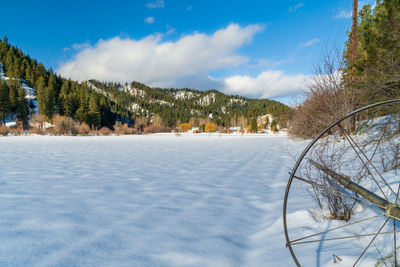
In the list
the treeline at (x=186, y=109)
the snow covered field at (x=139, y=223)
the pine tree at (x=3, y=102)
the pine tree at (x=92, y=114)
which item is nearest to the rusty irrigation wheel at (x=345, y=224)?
the snow covered field at (x=139, y=223)

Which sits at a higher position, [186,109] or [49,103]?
[186,109]

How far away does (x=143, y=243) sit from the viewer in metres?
2.01

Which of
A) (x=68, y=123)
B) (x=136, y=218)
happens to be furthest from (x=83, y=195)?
(x=68, y=123)

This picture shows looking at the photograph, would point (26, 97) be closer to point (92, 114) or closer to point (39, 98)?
point (39, 98)

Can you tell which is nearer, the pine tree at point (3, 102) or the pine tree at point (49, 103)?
the pine tree at point (3, 102)

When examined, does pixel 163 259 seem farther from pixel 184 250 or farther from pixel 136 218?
pixel 136 218

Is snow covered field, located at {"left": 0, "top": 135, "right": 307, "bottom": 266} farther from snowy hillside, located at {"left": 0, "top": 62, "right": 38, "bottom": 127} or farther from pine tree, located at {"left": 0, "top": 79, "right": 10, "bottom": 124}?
snowy hillside, located at {"left": 0, "top": 62, "right": 38, "bottom": 127}

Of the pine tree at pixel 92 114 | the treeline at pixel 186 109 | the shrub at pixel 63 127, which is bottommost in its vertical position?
the shrub at pixel 63 127

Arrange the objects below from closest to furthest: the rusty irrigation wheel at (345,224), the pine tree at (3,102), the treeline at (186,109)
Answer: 1. the rusty irrigation wheel at (345,224)
2. the pine tree at (3,102)
3. the treeline at (186,109)

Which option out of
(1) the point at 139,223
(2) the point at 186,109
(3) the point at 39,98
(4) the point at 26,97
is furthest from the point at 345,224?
(2) the point at 186,109

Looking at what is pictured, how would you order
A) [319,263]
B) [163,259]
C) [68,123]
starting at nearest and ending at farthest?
[319,263], [163,259], [68,123]

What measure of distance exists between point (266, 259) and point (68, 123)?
4112 centimetres

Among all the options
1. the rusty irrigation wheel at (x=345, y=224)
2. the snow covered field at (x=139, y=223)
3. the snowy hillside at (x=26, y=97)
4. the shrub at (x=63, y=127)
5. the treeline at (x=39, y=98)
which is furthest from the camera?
the snowy hillside at (x=26, y=97)

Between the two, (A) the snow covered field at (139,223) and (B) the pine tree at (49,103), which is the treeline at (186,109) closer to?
(B) the pine tree at (49,103)
